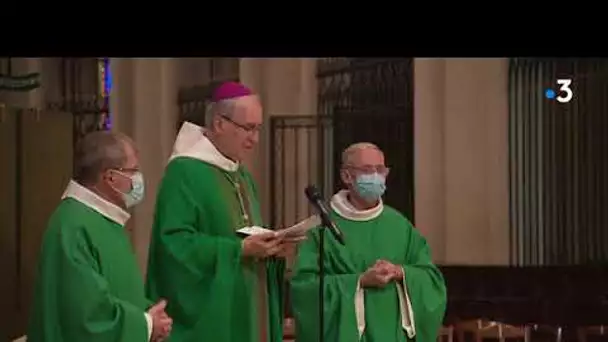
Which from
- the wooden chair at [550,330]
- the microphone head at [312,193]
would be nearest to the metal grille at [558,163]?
the wooden chair at [550,330]

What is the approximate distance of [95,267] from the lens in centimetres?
286

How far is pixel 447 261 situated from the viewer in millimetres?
3389

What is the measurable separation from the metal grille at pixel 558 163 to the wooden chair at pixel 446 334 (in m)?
0.29

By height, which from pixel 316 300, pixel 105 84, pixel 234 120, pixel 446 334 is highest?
pixel 105 84

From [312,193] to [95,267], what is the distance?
0.63m

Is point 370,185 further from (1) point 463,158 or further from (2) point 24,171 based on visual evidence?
(2) point 24,171

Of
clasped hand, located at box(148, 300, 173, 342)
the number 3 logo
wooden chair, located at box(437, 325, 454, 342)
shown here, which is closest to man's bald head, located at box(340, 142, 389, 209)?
wooden chair, located at box(437, 325, 454, 342)

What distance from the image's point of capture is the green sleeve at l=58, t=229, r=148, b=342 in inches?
112

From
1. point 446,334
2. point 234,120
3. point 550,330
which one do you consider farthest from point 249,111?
point 550,330
